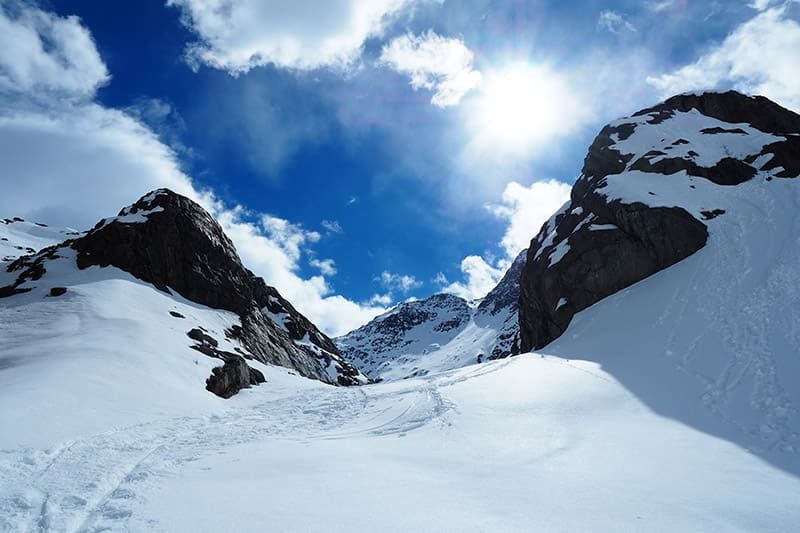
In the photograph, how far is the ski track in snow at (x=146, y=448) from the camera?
690 centimetres

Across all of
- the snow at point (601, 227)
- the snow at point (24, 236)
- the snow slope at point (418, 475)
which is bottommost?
the snow slope at point (418, 475)

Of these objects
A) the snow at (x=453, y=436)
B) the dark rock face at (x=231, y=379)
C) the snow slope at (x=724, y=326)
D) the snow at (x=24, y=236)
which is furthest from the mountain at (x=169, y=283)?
the snow at (x=24, y=236)

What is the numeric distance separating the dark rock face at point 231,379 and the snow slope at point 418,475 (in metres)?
10.8

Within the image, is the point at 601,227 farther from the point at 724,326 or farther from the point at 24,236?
the point at 24,236

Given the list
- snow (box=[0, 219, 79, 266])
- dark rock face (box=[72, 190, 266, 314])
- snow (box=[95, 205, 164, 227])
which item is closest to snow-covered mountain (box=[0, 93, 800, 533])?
dark rock face (box=[72, 190, 266, 314])

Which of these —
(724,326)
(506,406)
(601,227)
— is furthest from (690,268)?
(506,406)

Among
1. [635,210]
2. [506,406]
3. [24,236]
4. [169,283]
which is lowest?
[506,406]

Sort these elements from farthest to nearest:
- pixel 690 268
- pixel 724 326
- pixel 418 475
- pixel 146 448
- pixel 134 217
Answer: pixel 134 217 → pixel 690 268 → pixel 724 326 → pixel 146 448 → pixel 418 475

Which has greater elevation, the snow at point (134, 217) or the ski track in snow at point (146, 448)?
the snow at point (134, 217)

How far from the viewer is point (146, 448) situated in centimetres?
1174

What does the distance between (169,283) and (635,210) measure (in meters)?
46.2

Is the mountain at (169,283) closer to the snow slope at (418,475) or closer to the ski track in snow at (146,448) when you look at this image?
the ski track in snow at (146,448)

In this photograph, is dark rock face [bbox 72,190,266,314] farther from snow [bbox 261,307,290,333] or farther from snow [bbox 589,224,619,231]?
snow [bbox 589,224,619,231]

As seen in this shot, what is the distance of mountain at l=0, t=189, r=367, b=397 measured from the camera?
33.0 meters
